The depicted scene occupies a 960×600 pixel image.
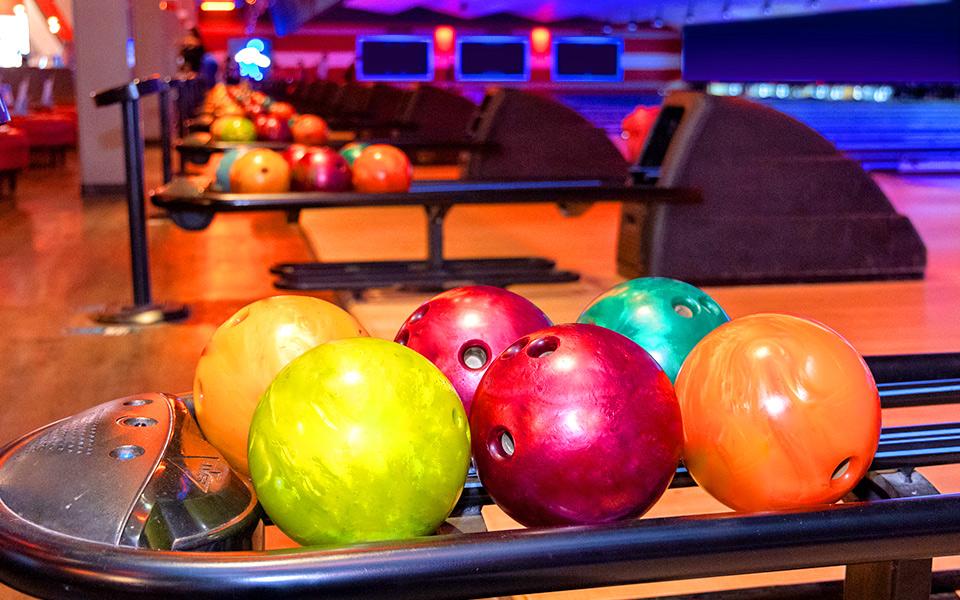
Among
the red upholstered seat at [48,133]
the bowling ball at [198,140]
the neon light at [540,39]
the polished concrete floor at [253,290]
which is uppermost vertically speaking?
the neon light at [540,39]

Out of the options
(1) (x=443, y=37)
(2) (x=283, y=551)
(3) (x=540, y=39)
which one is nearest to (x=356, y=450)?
(2) (x=283, y=551)

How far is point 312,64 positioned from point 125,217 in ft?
54.0

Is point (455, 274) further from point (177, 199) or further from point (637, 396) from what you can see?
point (637, 396)

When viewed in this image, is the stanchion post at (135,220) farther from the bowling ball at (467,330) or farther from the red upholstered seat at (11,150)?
the red upholstered seat at (11,150)

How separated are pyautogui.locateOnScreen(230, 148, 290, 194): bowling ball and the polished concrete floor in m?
0.43

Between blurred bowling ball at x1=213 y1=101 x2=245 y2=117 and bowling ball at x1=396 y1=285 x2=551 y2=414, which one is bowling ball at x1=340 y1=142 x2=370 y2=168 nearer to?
blurred bowling ball at x1=213 y1=101 x2=245 y2=117

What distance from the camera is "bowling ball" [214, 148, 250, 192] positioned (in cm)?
412

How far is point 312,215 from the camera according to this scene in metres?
6.68

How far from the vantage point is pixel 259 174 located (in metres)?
3.96

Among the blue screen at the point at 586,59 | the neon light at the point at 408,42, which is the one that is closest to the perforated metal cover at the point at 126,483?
the neon light at the point at 408,42

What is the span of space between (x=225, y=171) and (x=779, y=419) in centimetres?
317

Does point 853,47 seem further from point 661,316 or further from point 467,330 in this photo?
point 467,330

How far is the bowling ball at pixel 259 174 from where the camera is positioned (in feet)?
13.0

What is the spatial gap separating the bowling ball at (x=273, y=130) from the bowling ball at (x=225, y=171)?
1736 mm
